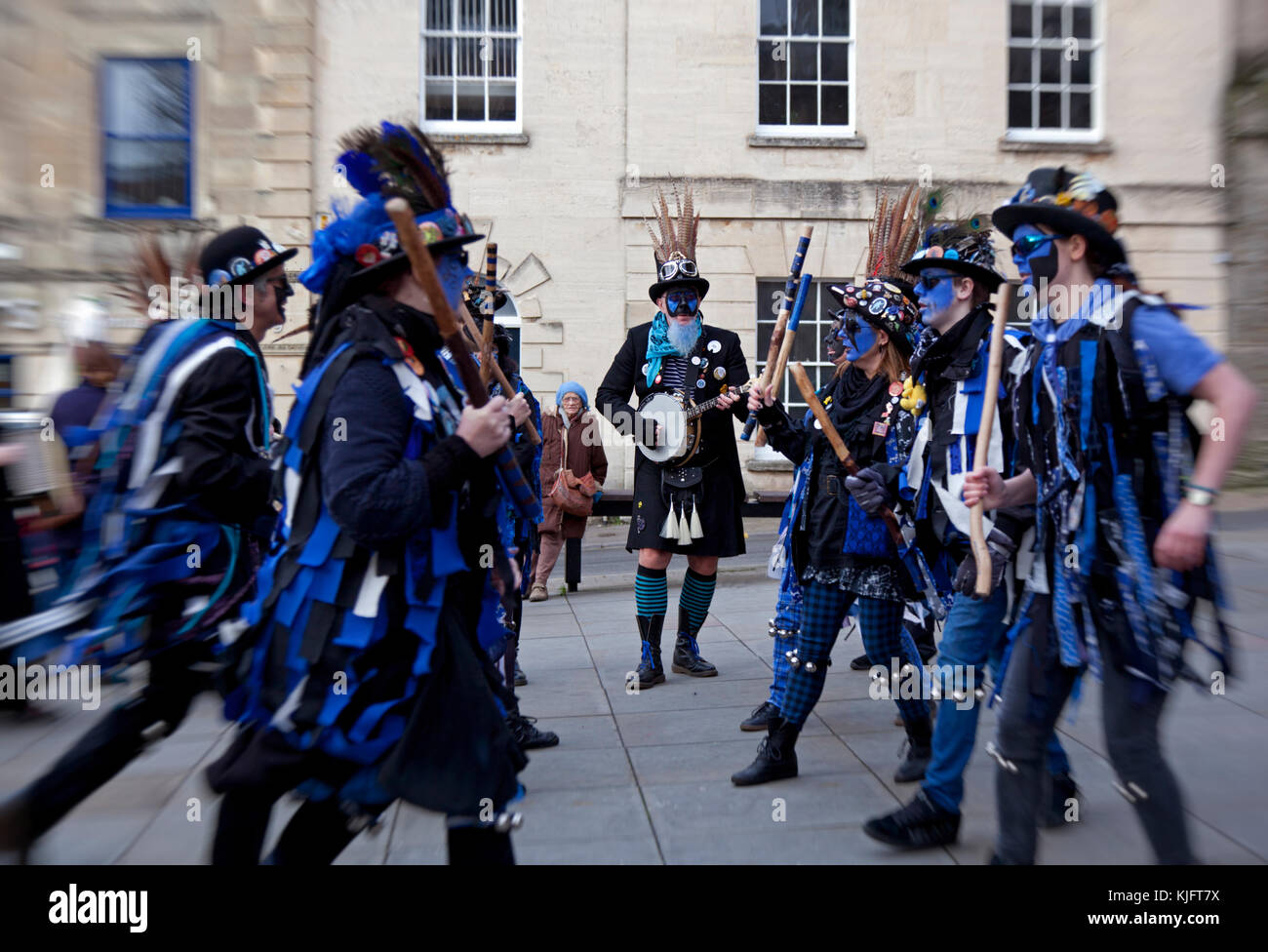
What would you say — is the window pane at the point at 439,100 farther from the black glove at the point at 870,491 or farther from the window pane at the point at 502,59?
the black glove at the point at 870,491

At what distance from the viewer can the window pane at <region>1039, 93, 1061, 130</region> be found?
13.0 metres

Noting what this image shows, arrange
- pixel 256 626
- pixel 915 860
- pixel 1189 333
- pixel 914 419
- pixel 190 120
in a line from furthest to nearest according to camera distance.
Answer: pixel 190 120 < pixel 914 419 < pixel 915 860 < pixel 1189 333 < pixel 256 626

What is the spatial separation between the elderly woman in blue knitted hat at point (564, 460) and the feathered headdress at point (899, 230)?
11.5 feet

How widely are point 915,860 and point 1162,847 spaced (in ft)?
2.63

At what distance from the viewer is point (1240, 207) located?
507 centimetres

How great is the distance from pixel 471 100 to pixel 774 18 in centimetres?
369

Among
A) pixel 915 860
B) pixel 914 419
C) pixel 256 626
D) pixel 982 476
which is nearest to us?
pixel 256 626

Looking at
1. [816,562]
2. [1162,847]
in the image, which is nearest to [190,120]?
[816,562]

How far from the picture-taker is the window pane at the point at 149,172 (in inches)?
454

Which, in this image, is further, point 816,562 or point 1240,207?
point 1240,207

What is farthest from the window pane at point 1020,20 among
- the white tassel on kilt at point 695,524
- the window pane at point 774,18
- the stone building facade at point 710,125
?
the white tassel on kilt at point 695,524

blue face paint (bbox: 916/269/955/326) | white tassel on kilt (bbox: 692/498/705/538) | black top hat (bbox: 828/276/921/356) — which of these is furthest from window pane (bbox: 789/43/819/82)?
blue face paint (bbox: 916/269/955/326)

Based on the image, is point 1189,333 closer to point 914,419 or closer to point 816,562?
point 914,419

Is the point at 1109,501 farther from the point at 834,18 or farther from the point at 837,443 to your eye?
the point at 834,18
